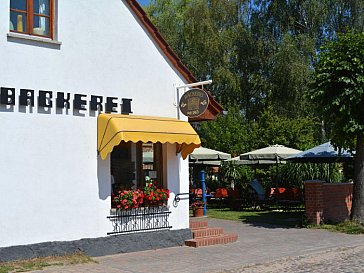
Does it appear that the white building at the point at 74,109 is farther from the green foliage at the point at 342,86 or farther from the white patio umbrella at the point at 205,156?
the white patio umbrella at the point at 205,156

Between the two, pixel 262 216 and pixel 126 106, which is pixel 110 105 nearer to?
pixel 126 106

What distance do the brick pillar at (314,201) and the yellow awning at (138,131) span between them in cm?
549

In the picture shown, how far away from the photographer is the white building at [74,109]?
10.6m

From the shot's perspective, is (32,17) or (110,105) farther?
(110,105)

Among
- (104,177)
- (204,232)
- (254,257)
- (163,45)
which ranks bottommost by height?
(254,257)

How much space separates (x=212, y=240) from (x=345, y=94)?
18.3ft

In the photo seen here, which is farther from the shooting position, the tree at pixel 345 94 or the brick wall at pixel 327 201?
the brick wall at pixel 327 201

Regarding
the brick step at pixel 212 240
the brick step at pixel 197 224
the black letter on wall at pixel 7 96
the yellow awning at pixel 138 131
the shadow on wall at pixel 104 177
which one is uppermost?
the black letter on wall at pixel 7 96

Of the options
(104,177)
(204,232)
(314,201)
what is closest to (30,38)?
(104,177)

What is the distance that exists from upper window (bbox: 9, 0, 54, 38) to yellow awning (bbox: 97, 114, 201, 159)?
2.22 m

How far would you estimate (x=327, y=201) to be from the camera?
1700 cm

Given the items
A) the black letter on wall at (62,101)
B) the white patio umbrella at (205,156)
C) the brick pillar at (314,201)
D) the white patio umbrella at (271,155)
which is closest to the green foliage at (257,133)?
the white patio umbrella at (271,155)

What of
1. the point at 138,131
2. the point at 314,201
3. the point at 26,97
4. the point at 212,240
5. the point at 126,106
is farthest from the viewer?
the point at 314,201

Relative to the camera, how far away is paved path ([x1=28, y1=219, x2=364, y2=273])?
10.4 m
